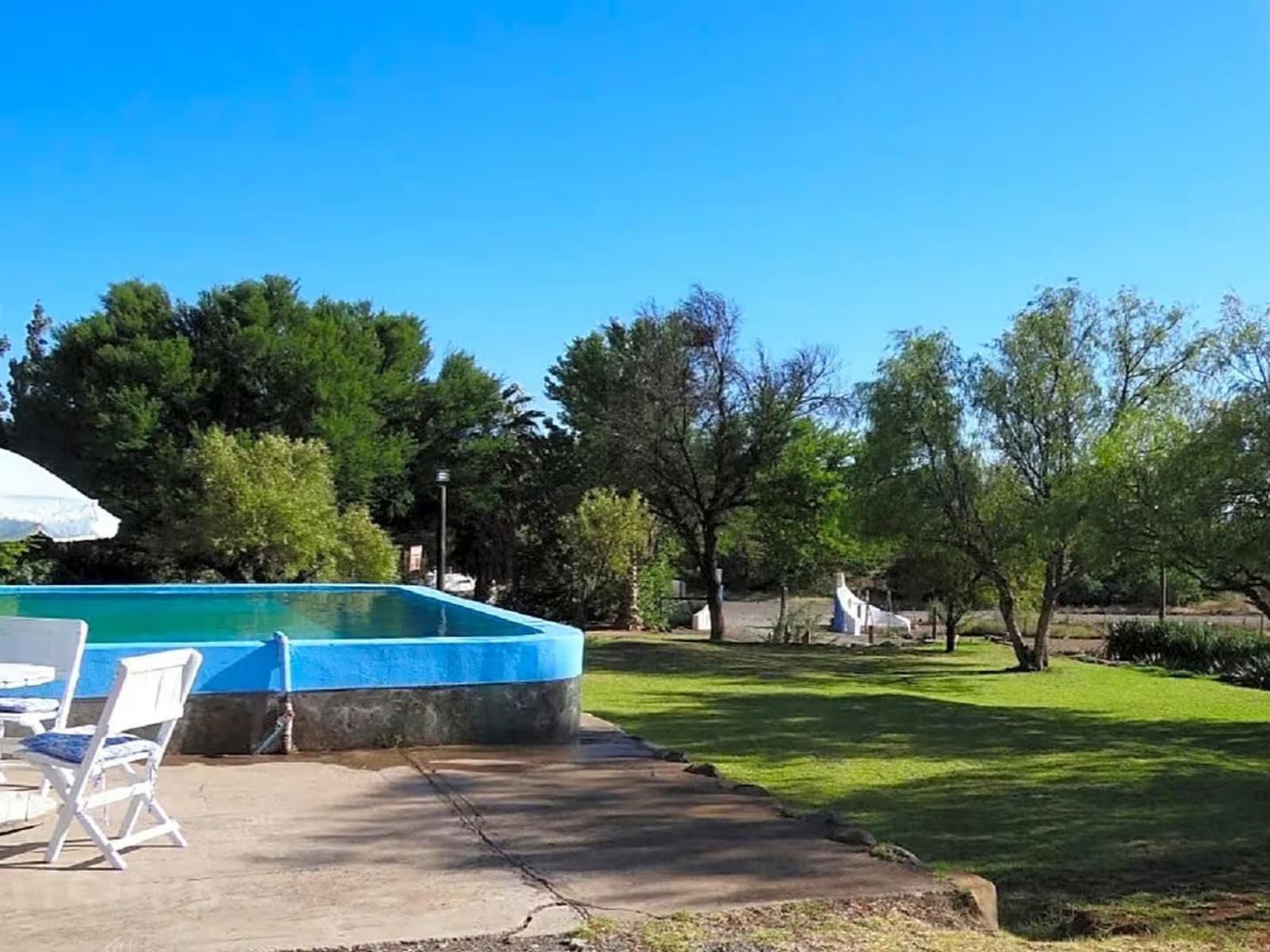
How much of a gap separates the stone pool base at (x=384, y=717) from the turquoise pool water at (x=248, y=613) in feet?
13.9

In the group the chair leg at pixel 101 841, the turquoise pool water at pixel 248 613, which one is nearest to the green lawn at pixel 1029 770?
the turquoise pool water at pixel 248 613

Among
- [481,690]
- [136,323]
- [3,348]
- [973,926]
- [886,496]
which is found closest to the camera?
[973,926]

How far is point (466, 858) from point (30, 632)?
3.44 metres

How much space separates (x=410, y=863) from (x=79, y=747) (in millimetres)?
1663

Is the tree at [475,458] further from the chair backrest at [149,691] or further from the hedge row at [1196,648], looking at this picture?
the chair backrest at [149,691]

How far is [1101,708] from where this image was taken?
63.8ft

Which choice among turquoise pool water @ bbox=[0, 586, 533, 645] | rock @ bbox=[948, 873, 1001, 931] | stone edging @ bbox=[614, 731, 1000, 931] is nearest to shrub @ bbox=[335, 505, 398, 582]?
turquoise pool water @ bbox=[0, 586, 533, 645]

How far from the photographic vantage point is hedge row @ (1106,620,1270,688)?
2728cm

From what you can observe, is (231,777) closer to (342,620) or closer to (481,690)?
(481,690)

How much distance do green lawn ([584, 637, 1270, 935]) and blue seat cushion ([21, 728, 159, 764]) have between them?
14.9ft

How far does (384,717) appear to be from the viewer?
909cm

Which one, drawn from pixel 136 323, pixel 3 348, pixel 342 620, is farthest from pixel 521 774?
pixel 3 348

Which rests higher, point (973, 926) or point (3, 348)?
point (3, 348)

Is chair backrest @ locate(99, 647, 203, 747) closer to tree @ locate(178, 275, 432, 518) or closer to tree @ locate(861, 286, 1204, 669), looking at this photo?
tree @ locate(861, 286, 1204, 669)
